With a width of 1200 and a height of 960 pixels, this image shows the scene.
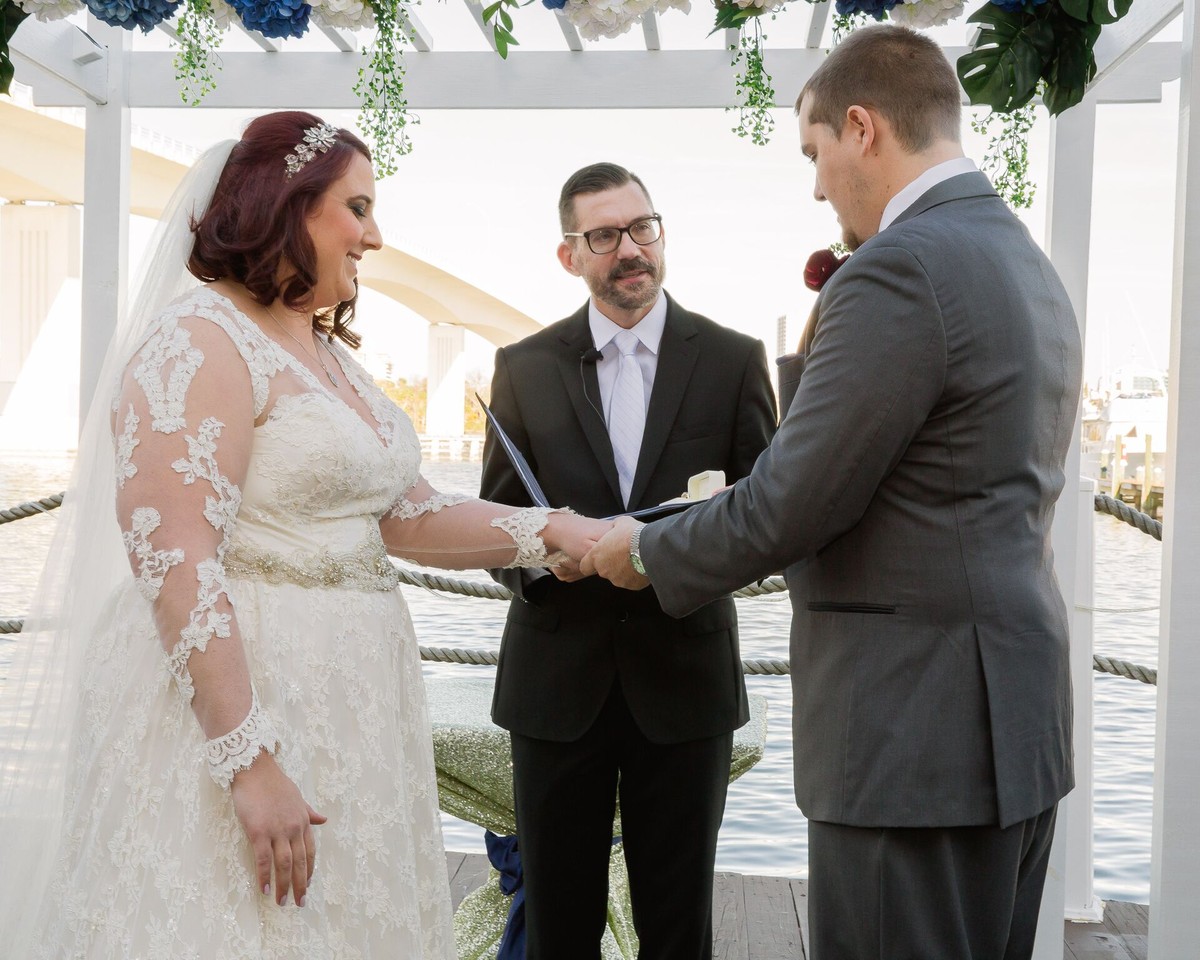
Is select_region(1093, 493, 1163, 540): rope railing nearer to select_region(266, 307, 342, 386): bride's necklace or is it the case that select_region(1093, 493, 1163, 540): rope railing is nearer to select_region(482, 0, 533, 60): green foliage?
select_region(482, 0, 533, 60): green foliage

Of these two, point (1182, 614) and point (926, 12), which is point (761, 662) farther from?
point (926, 12)

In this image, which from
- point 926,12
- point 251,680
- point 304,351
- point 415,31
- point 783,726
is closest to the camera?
point 251,680

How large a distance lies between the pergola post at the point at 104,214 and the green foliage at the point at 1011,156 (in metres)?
2.49

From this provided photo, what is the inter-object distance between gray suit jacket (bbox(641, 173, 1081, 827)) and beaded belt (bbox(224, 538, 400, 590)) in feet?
2.31

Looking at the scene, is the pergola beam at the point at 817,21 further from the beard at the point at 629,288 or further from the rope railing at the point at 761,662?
the rope railing at the point at 761,662

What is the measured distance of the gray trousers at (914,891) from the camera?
67.4 inches

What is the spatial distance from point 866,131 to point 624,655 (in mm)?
1106

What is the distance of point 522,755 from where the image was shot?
97.8 inches

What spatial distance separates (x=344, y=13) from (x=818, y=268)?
54.3 inches

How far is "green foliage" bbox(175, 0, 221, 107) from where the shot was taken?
2.83 m

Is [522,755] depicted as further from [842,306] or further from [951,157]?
[951,157]

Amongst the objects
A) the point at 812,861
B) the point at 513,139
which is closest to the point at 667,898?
the point at 812,861

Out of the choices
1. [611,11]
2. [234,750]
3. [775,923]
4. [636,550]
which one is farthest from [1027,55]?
[775,923]

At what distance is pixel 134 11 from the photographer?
268 cm
